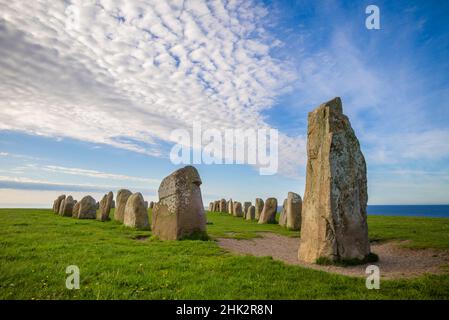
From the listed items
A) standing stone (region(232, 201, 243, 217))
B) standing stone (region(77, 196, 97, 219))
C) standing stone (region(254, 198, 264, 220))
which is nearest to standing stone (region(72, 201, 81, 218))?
standing stone (region(77, 196, 97, 219))

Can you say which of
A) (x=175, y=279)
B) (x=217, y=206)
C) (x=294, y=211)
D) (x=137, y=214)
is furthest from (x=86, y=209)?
(x=217, y=206)

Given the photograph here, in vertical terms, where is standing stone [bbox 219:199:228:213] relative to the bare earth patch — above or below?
above

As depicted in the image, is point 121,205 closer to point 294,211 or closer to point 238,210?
point 294,211

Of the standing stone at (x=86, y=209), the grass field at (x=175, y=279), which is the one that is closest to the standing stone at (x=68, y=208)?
the standing stone at (x=86, y=209)

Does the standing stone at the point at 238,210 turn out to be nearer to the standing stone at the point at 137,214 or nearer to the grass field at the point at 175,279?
the standing stone at the point at 137,214

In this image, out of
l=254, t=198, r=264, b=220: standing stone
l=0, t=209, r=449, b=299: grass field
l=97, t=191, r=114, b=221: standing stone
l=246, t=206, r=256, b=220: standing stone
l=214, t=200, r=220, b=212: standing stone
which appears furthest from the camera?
l=214, t=200, r=220, b=212: standing stone

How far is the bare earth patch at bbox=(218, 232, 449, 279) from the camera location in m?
9.49

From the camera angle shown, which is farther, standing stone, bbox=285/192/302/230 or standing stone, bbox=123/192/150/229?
standing stone, bbox=285/192/302/230

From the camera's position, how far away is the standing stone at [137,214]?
20.9 m

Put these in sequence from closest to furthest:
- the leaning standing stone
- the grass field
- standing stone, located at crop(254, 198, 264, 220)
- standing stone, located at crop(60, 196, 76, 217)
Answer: the grass field
standing stone, located at crop(60, 196, 76, 217)
standing stone, located at crop(254, 198, 264, 220)
the leaning standing stone

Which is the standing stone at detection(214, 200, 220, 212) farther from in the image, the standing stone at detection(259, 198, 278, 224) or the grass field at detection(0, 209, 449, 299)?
the grass field at detection(0, 209, 449, 299)

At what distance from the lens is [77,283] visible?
7.32 m

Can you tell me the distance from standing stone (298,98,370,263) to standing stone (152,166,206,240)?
5.68m
